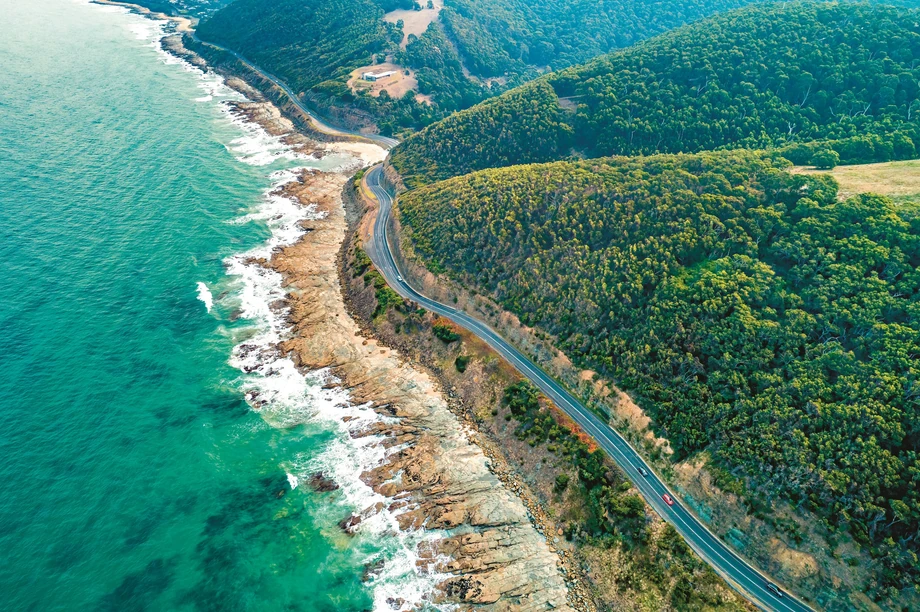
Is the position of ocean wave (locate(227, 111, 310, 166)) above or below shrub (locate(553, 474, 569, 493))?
above

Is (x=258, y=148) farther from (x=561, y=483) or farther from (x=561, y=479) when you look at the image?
(x=561, y=483)

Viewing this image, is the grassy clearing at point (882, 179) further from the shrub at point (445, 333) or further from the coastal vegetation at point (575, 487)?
the shrub at point (445, 333)

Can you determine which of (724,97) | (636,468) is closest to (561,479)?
(636,468)

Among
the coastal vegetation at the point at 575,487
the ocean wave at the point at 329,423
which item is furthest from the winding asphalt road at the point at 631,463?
the ocean wave at the point at 329,423

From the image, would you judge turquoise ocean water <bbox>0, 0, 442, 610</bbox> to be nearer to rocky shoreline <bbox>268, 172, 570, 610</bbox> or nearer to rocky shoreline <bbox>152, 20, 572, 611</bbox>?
rocky shoreline <bbox>152, 20, 572, 611</bbox>

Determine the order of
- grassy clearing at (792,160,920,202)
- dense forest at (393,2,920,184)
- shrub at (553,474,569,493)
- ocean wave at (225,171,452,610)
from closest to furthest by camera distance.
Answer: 1. ocean wave at (225,171,452,610)
2. shrub at (553,474,569,493)
3. grassy clearing at (792,160,920,202)
4. dense forest at (393,2,920,184)

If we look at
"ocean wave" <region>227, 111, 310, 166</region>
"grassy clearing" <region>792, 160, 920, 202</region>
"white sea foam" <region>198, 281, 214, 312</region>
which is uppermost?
"grassy clearing" <region>792, 160, 920, 202</region>

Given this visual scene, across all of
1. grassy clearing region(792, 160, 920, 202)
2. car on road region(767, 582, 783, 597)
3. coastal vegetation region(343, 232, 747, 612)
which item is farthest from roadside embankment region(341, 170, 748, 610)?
grassy clearing region(792, 160, 920, 202)
